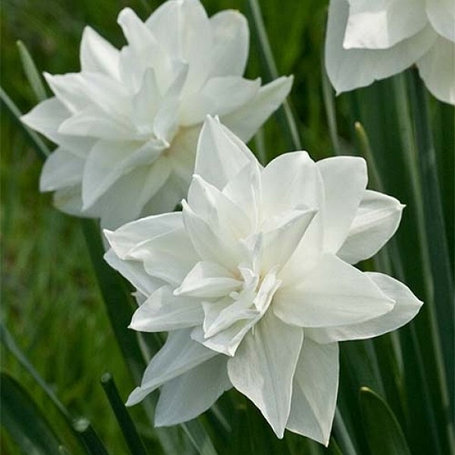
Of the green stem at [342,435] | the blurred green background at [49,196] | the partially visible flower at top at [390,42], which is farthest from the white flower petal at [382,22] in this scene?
the green stem at [342,435]

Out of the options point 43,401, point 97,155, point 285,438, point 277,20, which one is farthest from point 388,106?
point 277,20

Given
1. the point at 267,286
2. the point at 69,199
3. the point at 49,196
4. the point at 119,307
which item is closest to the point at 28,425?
the point at 119,307

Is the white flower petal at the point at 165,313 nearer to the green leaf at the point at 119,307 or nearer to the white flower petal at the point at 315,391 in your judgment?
the white flower petal at the point at 315,391

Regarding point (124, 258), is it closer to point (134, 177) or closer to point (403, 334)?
point (134, 177)

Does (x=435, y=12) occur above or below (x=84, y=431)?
above

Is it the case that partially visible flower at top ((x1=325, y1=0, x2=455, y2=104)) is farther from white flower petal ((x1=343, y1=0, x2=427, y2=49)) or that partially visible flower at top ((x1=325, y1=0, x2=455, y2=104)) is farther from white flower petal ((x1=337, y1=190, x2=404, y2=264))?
white flower petal ((x1=337, y1=190, x2=404, y2=264))

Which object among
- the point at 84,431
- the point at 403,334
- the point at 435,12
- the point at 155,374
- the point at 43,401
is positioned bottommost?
the point at 43,401

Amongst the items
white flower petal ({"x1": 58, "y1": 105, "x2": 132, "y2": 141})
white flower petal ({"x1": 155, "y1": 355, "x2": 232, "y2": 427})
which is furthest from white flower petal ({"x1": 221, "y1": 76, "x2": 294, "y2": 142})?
white flower petal ({"x1": 155, "y1": 355, "x2": 232, "y2": 427})
